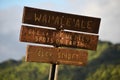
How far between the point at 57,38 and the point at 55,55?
1.63ft

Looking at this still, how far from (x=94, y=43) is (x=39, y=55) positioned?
1789mm

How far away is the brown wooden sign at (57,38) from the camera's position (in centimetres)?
900

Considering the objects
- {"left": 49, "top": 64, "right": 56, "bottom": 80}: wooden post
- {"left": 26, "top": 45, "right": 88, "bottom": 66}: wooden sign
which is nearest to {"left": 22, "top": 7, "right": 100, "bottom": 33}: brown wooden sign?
{"left": 26, "top": 45, "right": 88, "bottom": 66}: wooden sign

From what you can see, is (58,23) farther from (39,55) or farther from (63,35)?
(39,55)

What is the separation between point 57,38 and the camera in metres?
9.23

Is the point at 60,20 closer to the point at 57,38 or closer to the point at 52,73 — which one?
the point at 57,38

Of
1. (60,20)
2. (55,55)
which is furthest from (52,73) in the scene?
(60,20)

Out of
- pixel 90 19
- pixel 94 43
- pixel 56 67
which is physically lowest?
pixel 56 67

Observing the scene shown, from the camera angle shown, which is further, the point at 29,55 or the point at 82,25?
the point at 82,25

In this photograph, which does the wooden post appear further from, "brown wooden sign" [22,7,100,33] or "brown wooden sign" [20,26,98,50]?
"brown wooden sign" [22,7,100,33]

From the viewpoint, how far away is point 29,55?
898cm

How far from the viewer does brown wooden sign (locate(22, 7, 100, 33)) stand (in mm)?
8961

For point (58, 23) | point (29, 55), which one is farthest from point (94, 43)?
point (29, 55)

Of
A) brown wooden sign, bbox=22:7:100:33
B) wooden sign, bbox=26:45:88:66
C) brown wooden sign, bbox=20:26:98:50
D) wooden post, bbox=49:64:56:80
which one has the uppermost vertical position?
brown wooden sign, bbox=22:7:100:33
